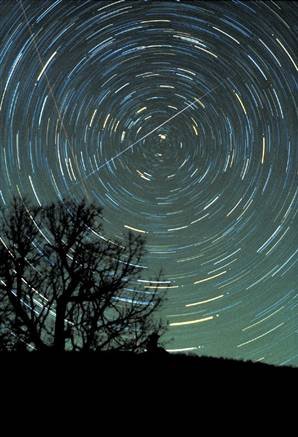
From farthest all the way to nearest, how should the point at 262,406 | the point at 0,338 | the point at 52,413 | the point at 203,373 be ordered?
the point at 0,338 < the point at 203,373 < the point at 262,406 < the point at 52,413

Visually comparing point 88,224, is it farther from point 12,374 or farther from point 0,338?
point 12,374

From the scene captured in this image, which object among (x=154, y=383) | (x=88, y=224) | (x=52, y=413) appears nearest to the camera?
(x=52, y=413)

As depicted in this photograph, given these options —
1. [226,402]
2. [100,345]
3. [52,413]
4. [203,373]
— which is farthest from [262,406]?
[100,345]

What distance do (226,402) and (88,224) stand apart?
10964 mm

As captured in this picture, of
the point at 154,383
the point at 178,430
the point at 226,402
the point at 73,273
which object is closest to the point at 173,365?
the point at 154,383

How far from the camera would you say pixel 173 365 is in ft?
36.6

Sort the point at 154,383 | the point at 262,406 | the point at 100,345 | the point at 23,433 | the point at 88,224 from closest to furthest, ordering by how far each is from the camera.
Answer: the point at 23,433
the point at 262,406
the point at 154,383
the point at 100,345
the point at 88,224

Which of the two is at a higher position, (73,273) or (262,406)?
(73,273)

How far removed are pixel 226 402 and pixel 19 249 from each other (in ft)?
37.6

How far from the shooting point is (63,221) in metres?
18.8

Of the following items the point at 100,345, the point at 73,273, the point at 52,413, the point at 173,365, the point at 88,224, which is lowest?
the point at 52,413

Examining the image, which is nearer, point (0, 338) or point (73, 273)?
point (0, 338)

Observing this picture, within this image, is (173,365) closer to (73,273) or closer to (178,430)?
(178,430)

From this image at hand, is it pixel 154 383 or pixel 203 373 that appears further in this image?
pixel 203 373
